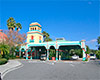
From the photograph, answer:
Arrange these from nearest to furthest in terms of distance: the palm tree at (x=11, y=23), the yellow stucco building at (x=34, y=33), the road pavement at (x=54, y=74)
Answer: the road pavement at (x=54, y=74)
the palm tree at (x=11, y=23)
the yellow stucco building at (x=34, y=33)

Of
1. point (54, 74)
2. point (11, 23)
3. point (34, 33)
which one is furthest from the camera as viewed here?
point (34, 33)

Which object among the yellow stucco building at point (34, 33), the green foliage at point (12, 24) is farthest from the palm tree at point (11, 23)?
the yellow stucco building at point (34, 33)

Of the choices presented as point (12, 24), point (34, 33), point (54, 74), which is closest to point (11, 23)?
point (12, 24)

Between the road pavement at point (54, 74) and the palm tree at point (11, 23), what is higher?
the palm tree at point (11, 23)

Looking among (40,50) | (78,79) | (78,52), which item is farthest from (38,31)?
(78,79)

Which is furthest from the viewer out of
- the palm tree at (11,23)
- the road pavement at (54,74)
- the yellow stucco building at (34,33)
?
the yellow stucco building at (34,33)

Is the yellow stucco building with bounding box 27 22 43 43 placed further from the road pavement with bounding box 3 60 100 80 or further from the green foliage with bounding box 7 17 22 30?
the road pavement with bounding box 3 60 100 80

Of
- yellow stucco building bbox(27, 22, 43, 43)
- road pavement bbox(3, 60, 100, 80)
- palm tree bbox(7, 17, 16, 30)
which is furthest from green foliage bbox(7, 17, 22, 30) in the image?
road pavement bbox(3, 60, 100, 80)

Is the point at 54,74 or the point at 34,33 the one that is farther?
the point at 34,33

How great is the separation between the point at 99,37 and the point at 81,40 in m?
8.54

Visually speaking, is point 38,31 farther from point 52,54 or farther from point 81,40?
point 81,40

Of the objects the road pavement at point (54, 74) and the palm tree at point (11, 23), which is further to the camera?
the palm tree at point (11, 23)

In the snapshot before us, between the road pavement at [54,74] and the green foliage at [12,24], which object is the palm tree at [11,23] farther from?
the road pavement at [54,74]

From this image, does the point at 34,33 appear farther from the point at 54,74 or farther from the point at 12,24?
the point at 54,74
